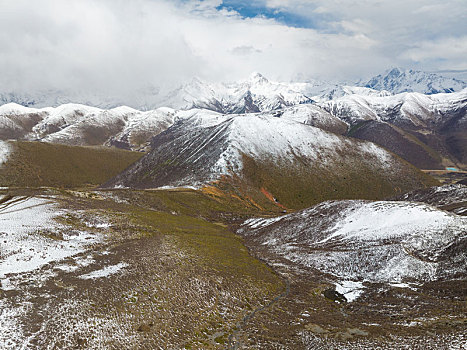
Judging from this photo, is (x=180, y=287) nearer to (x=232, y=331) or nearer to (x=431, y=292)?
(x=232, y=331)

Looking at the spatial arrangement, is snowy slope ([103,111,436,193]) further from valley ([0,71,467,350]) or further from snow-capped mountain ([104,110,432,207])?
valley ([0,71,467,350])

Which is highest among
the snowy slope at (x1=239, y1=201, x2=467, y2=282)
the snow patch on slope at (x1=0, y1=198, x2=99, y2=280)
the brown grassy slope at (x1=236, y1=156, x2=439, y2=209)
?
the snow patch on slope at (x1=0, y1=198, x2=99, y2=280)

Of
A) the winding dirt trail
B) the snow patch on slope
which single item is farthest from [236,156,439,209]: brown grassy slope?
the winding dirt trail

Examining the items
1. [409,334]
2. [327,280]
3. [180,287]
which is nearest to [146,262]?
[180,287]

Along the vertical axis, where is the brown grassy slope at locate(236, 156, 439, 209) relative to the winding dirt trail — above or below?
below

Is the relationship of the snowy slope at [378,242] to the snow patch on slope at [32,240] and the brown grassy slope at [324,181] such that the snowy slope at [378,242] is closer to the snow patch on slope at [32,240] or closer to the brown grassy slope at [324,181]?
the snow patch on slope at [32,240]

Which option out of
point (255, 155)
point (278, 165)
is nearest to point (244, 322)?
point (255, 155)

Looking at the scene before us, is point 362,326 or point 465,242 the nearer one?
point 362,326

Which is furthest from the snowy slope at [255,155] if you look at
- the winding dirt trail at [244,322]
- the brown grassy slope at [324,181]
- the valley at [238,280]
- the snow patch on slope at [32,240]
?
the winding dirt trail at [244,322]

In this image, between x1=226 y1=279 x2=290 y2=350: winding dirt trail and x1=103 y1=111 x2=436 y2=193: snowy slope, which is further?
x1=103 y1=111 x2=436 y2=193: snowy slope
